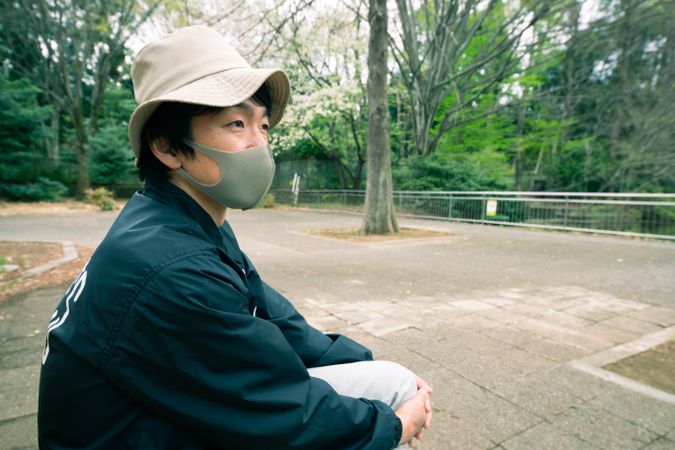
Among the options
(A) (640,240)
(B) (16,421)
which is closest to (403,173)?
(A) (640,240)

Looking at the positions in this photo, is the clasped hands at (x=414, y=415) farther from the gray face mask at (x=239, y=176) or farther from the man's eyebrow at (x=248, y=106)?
the man's eyebrow at (x=248, y=106)

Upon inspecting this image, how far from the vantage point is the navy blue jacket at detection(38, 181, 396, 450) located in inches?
40.4

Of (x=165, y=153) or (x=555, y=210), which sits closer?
(x=165, y=153)

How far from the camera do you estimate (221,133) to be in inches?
57.9

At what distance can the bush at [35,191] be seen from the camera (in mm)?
18953

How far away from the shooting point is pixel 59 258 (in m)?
6.95

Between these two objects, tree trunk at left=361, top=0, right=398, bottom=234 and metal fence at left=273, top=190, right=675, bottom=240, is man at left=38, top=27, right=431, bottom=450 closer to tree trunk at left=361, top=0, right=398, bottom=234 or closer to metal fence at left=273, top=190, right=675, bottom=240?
tree trunk at left=361, top=0, right=398, bottom=234

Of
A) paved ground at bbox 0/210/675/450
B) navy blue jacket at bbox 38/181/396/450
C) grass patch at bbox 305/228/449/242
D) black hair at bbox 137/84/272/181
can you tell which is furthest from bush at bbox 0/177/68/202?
navy blue jacket at bbox 38/181/396/450

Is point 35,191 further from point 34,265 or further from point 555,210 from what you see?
point 555,210

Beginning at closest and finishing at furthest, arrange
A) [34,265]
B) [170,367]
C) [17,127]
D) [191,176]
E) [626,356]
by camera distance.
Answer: [170,367] < [191,176] < [626,356] < [34,265] < [17,127]

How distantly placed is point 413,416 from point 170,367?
0.89 metres

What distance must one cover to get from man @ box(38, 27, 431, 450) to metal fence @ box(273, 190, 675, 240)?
1001 centimetres

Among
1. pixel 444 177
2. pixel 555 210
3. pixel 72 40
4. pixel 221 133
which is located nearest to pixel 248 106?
pixel 221 133

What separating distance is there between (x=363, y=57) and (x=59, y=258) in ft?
56.1
